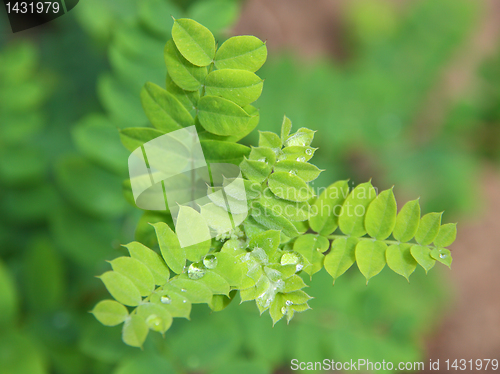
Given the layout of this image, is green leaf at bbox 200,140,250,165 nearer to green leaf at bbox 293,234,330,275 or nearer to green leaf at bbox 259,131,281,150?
green leaf at bbox 259,131,281,150

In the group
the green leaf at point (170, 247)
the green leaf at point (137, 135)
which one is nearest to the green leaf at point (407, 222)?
the green leaf at point (170, 247)

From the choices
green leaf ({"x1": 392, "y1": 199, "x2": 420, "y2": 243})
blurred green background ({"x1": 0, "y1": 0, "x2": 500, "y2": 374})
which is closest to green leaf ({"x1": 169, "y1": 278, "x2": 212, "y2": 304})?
green leaf ({"x1": 392, "y1": 199, "x2": 420, "y2": 243})

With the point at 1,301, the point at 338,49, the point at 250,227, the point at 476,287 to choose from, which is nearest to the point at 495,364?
the point at 476,287

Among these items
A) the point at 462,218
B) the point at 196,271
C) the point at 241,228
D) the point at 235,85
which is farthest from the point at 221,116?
the point at 462,218

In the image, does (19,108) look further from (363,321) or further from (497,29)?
(497,29)

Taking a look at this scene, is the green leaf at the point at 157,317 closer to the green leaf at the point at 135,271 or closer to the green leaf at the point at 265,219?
the green leaf at the point at 135,271

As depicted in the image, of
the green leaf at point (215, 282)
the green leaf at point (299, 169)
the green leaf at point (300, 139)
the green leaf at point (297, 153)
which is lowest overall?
the green leaf at point (215, 282)
